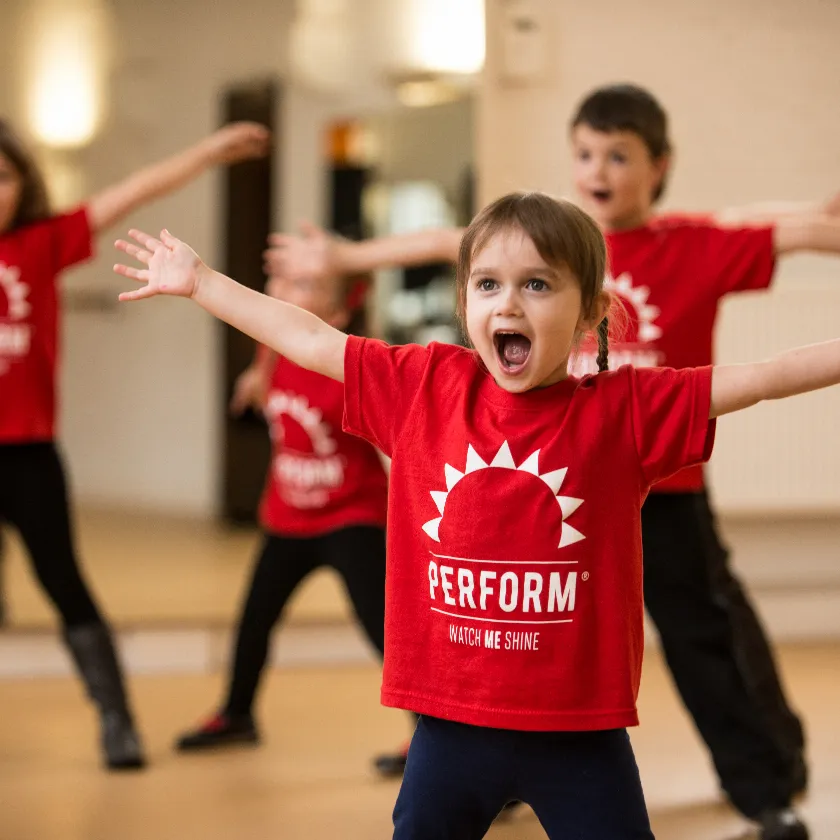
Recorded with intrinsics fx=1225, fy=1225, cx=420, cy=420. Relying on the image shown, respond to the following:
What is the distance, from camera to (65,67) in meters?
3.21

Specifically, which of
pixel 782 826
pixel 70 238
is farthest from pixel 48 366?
pixel 782 826

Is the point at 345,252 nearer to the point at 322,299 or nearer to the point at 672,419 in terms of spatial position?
the point at 322,299

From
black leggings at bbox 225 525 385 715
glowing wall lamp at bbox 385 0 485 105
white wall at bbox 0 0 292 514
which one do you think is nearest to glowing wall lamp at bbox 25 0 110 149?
white wall at bbox 0 0 292 514

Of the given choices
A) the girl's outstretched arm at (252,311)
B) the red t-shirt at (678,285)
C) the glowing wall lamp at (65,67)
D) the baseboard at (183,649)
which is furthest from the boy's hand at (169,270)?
the glowing wall lamp at (65,67)

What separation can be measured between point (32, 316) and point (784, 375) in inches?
59.7

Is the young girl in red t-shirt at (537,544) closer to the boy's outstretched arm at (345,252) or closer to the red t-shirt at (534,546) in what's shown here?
the red t-shirt at (534,546)

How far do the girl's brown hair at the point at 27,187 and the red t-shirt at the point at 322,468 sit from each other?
21.8 inches

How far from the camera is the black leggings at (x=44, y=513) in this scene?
7.25 ft

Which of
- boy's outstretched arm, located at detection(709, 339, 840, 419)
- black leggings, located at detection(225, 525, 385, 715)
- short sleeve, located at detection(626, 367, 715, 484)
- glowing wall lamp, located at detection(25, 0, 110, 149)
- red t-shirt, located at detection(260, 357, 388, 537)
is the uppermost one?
glowing wall lamp, located at detection(25, 0, 110, 149)

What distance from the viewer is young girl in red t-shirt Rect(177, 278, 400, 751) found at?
2219mm

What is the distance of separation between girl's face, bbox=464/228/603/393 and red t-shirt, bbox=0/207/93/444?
1261 mm

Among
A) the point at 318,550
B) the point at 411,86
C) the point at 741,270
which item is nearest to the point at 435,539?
the point at 741,270

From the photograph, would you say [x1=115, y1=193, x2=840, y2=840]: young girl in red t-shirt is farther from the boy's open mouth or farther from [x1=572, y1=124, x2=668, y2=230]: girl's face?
[x1=572, y1=124, x2=668, y2=230]: girl's face

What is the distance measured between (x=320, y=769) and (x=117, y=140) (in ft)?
6.16
